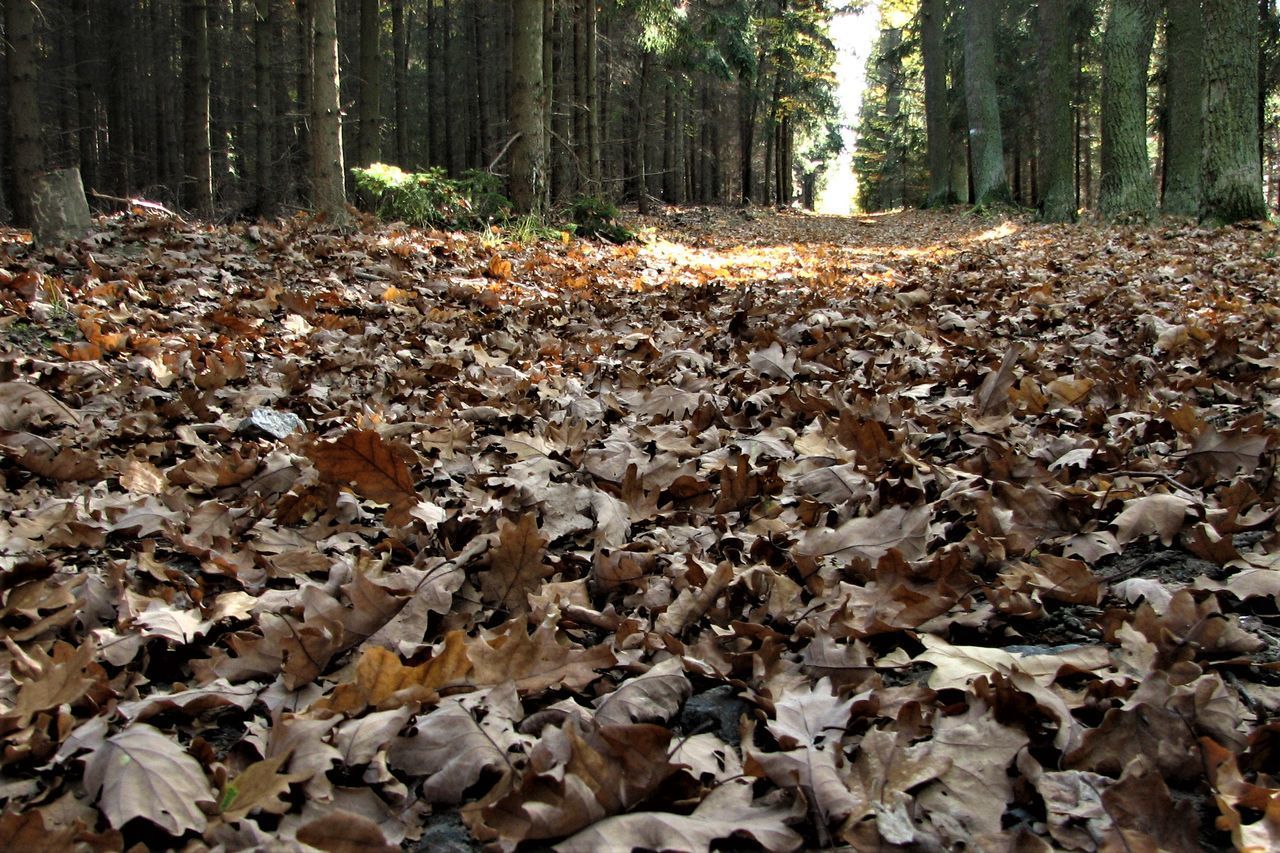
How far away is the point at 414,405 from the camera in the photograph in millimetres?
3723

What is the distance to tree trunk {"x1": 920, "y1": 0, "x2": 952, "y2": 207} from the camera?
Result: 25.8m

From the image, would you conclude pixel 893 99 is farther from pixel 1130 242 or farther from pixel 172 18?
pixel 1130 242

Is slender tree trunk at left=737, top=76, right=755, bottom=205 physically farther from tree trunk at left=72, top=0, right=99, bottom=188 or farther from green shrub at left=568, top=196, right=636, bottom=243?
green shrub at left=568, top=196, right=636, bottom=243

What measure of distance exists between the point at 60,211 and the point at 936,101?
1054 inches

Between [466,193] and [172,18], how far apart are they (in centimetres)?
1935

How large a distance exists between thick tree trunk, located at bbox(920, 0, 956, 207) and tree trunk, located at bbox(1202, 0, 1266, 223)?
18.0 m

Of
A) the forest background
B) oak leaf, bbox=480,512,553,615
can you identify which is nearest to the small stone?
oak leaf, bbox=480,512,553,615

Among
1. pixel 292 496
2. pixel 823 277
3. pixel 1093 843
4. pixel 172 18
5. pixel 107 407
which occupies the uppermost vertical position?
pixel 172 18

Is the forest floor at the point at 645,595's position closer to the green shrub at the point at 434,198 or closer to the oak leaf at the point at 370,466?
the oak leaf at the point at 370,466

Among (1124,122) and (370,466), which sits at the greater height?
(1124,122)

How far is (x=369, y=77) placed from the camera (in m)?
14.5

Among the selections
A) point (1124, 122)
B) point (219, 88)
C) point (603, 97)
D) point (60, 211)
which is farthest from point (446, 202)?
point (219, 88)

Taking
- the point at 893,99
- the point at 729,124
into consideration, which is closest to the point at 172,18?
the point at 729,124

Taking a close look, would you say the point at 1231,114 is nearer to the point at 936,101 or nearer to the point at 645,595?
the point at 645,595
